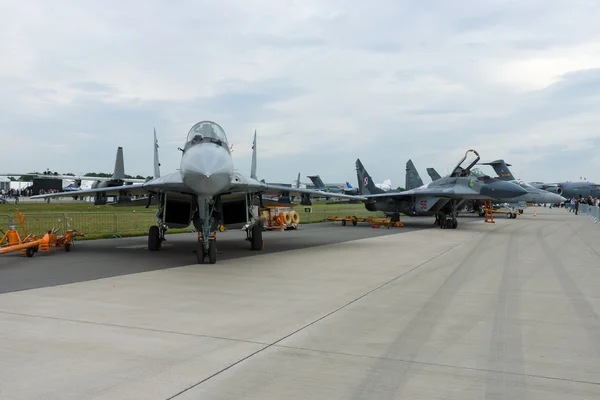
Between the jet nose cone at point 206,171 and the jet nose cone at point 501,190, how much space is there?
49.8 ft

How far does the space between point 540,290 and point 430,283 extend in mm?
1550

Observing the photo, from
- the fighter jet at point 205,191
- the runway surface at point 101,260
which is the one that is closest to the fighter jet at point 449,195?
the runway surface at point 101,260

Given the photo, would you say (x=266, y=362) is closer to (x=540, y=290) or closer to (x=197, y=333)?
(x=197, y=333)

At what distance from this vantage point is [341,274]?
8.35 metres

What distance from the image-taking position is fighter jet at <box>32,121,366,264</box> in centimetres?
867

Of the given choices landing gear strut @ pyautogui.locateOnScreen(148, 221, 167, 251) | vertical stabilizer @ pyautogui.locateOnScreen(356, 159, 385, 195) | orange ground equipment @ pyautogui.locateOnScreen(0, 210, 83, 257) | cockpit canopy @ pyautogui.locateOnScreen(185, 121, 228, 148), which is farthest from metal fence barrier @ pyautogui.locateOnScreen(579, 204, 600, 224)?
orange ground equipment @ pyautogui.locateOnScreen(0, 210, 83, 257)

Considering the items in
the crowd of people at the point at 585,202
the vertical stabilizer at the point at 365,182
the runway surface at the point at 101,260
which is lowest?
the runway surface at the point at 101,260

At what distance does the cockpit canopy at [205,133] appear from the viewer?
10250mm

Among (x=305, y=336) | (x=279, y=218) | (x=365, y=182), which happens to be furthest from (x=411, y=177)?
(x=305, y=336)

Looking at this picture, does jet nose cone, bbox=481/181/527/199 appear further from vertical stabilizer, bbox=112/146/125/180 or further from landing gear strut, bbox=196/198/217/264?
vertical stabilizer, bbox=112/146/125/180

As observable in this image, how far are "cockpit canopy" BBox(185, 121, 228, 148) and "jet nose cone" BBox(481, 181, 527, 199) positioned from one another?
14.1m

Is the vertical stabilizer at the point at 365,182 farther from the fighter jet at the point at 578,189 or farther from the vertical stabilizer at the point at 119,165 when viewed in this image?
the fighter jet at the point at 578,189

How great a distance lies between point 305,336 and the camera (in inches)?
177

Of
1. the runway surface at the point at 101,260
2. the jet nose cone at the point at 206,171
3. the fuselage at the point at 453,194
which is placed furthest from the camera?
the fuselage at the point at 453,194
